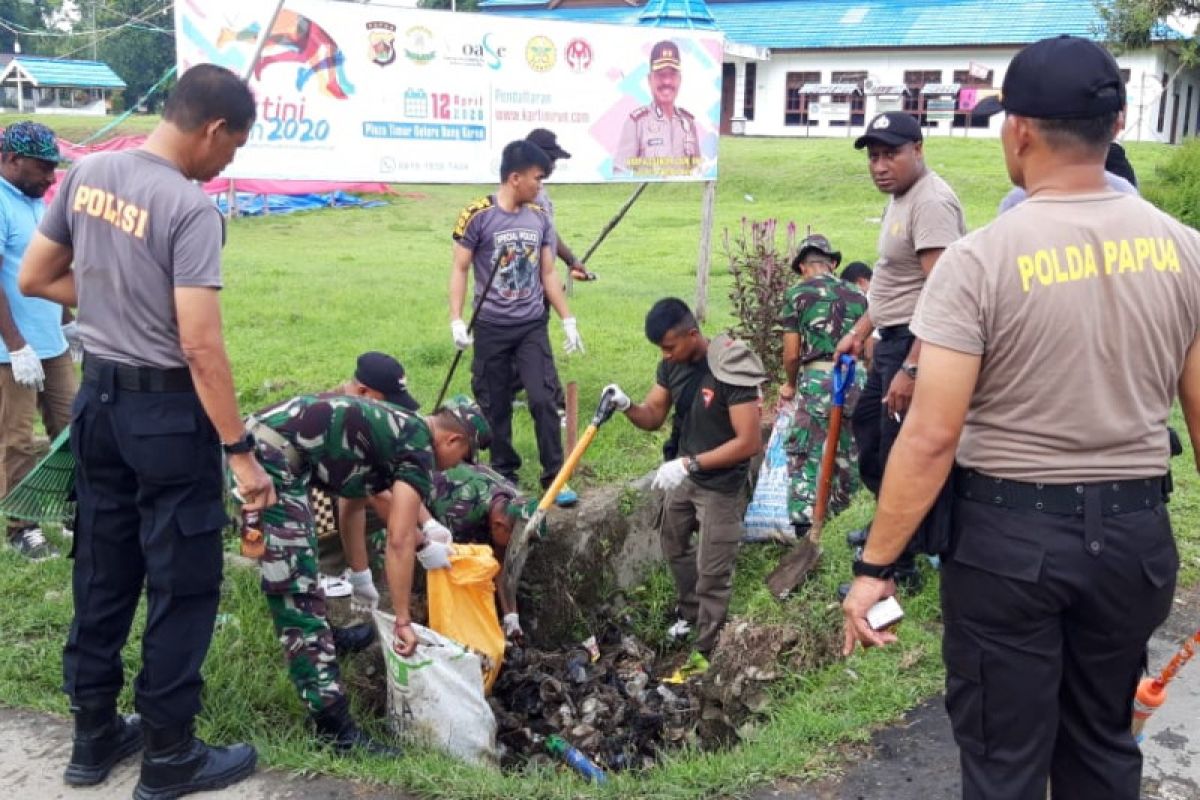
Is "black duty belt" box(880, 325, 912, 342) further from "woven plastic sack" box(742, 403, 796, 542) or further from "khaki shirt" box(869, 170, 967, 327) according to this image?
"woven plastic sack" box(742, 403, 796, 542)

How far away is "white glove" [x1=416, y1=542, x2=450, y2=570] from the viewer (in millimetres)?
4172

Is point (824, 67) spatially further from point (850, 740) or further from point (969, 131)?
point (850, 740)

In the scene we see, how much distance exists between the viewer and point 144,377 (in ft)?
9.86

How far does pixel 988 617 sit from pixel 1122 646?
30 centimetres

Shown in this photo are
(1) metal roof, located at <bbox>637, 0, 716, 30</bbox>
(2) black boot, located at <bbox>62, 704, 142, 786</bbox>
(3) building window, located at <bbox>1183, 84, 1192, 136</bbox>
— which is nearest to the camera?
(2) black boot, located at <bbox>62, 704, 142, 786</bbox>

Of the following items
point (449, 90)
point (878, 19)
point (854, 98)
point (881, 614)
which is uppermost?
point (878, 19)

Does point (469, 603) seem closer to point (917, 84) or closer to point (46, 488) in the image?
point (46, 488)

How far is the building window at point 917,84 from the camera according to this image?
32.9 m

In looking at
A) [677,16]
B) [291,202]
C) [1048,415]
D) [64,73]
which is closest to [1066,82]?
[1048,415]

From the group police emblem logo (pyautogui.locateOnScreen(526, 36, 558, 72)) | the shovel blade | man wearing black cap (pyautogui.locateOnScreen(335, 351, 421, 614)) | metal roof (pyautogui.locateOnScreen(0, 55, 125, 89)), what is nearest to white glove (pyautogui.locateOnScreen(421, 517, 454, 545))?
man wearing black cap (pyautogui.locateOnScreen(335, 351, 421, 614))

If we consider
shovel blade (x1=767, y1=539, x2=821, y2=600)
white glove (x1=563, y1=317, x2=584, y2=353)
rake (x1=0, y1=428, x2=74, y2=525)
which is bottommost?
shovel blade (x1=767, y1=539, x2=821, y2=600)

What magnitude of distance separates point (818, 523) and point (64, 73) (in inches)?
2132

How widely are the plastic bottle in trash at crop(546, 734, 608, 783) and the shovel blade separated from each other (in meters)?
1.14

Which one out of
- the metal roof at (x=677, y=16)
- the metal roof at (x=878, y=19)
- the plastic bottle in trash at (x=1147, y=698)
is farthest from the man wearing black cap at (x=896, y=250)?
the metal roof at (x=878, y=19)
